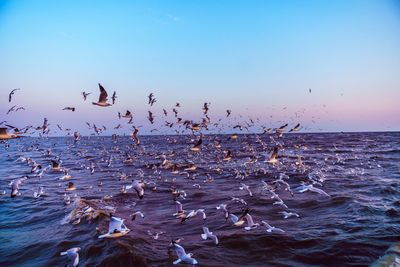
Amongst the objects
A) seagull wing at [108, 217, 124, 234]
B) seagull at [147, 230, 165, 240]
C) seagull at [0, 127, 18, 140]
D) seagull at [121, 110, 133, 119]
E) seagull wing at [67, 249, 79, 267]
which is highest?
seagull at [121, 110, 133, 119]

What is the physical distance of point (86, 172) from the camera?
3606 centimetres

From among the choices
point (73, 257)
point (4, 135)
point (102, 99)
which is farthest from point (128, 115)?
point (73, 257)

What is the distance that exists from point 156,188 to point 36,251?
511 inches

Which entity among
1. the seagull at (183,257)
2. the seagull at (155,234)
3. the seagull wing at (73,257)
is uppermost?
the seagull at (183,257)

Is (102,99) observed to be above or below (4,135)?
above

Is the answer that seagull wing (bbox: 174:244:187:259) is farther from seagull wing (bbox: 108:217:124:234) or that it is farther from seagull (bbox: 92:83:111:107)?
seagull (bbox: 92:83:111:107)

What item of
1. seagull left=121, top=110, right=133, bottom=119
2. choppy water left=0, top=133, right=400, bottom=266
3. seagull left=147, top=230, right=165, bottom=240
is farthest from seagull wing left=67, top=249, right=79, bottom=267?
seagull left=121, top=110, right=133, bottom=119

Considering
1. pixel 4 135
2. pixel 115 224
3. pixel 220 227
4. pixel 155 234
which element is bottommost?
pixel 155 234

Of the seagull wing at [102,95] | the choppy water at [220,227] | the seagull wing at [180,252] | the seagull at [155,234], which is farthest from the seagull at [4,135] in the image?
the seagull wing at [180,252]

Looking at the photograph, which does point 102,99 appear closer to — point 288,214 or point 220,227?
point 220,227

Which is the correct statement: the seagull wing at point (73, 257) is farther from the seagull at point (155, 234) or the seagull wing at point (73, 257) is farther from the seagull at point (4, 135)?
the seagull at point (4, 135)

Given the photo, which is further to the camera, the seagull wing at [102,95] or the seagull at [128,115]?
the seagull at [128,115]

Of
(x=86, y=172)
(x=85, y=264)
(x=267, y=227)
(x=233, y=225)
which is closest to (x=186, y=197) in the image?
(x=233, y=225)

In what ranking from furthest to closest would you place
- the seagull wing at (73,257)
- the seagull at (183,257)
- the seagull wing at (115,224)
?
1. the seagull wing at (115,224)
2. the seagull wing at (73,257)
3. the seagull at (183,257)
